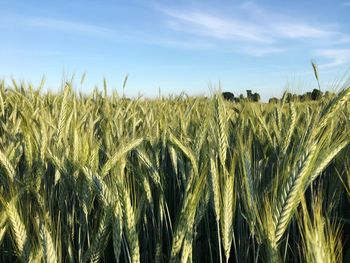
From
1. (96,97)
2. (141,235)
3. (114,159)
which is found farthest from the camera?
(96,97)

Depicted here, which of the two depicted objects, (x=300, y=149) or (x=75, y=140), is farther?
(x=75, y=140)

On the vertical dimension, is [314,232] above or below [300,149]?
below

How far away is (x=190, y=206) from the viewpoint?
1.09 metres

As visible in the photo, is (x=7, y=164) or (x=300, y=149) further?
(x=7, y=164)

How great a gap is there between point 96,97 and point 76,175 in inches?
102

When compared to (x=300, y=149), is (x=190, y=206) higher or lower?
lower

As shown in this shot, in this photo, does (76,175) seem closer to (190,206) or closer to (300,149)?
(190,206)

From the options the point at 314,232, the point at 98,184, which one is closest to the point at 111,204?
the point at 98,184

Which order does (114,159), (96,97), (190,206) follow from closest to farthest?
1. (190,206)
2. (114,159)
3. (96,97)

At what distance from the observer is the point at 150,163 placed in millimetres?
1439

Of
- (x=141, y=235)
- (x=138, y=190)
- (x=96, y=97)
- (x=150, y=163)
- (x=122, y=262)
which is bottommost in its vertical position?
(x=122, y=262)

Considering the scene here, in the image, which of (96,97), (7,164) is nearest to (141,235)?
(7,164)

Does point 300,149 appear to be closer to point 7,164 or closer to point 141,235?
point 141,235

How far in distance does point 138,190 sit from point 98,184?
0.37 metres
